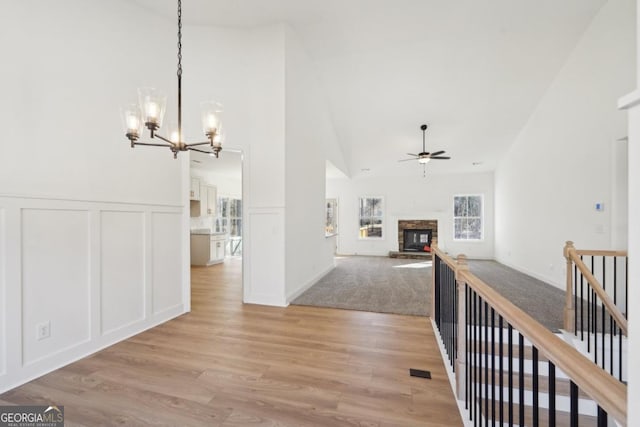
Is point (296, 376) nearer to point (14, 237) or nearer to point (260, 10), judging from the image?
point (14, 237)

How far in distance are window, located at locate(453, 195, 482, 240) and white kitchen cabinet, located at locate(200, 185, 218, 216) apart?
23.7ft

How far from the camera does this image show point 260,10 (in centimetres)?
345

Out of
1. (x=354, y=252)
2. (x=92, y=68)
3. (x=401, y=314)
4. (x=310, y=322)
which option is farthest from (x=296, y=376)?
(x=354, y=252)

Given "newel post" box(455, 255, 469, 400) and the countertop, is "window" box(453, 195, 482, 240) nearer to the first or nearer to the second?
the countertop

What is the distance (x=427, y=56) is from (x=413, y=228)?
5498 mm

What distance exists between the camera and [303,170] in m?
4.52

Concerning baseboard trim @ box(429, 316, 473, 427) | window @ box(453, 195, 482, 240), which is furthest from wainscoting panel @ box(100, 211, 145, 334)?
window @ box(453, 195, 482, 240)

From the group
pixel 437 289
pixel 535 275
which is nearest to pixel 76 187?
pixel 437 289

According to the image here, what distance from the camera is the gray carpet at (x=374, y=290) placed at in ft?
12.3

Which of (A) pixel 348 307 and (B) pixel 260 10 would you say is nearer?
(B) pixel 260 10

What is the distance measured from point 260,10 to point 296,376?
13.3 ft

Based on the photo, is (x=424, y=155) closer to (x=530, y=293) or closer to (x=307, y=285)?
(x=530, y=293)

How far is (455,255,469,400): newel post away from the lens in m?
1.87

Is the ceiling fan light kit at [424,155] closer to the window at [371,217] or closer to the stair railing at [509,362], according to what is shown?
the window at [371,217]
